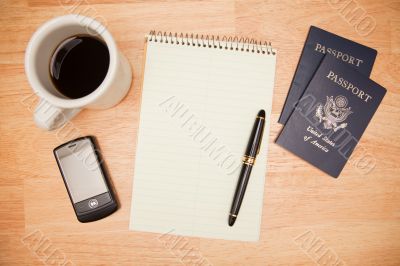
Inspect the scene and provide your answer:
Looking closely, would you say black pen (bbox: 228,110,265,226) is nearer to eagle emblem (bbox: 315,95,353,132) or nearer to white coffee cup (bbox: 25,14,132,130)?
eagle emblem (bbox: 315,95,353,132)

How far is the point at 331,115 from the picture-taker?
601 mm

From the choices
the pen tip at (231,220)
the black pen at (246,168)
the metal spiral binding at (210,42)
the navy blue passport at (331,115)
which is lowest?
Result: the pen tip at (231,220)

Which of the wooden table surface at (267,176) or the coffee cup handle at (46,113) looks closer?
the coffee cup handle at (46,113)

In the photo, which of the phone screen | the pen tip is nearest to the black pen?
the pen tip

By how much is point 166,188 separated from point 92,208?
147mm

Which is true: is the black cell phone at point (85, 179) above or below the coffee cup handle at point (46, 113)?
below

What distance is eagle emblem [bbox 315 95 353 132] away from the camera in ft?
Result: 1.96

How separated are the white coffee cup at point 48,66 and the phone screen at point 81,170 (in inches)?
4.2

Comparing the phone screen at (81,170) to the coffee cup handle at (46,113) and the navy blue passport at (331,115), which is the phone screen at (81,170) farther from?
the navy blue passport at (331,115)

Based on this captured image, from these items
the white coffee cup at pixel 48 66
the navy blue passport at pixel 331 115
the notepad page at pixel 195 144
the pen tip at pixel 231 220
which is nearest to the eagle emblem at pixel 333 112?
the navy blue passport at pixel 331 115

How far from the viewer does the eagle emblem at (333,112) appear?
1.96 ft

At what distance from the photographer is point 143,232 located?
0.58 meters

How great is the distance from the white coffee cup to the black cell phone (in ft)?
0.35

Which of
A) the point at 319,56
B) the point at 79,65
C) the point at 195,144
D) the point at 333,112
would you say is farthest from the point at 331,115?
the point at 79,65
